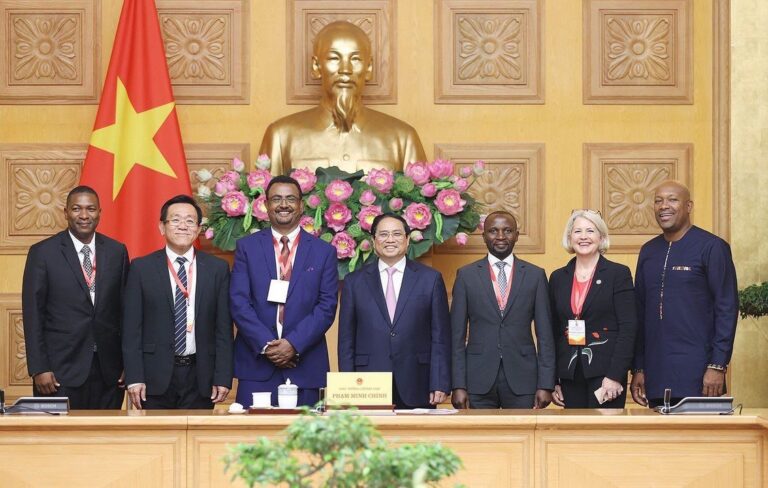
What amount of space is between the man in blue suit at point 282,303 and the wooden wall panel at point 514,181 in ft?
6.11

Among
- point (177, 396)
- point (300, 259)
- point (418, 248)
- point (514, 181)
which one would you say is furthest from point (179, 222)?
point (514, 181)

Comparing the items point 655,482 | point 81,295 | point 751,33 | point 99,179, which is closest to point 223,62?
point 99,179

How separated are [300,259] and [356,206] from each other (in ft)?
2.94

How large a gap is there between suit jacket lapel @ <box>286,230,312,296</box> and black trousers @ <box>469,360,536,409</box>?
0.82 meters

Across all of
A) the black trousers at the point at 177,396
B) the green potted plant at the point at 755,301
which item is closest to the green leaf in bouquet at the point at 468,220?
the green potted plant at the point at 755,301

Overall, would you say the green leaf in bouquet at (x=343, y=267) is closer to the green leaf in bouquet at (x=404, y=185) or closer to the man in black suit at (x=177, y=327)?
the green leaf in bouquet at (x=404, y=185)

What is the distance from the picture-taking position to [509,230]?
203 inches

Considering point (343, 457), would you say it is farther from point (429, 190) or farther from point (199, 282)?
point (429, 190)

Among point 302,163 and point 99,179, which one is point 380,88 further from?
point 99,179

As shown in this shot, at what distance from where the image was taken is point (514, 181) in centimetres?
683

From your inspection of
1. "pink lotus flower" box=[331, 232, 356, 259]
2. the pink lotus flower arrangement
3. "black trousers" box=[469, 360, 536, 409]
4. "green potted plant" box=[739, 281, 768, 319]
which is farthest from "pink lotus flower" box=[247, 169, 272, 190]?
"green potted plant" box=[739, 281, 768, 319]

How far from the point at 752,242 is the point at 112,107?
3.39 m

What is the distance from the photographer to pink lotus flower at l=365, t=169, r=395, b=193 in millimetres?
5895

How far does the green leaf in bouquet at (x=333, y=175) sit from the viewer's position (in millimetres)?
6051
